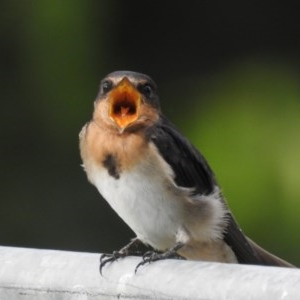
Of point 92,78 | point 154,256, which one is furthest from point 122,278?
point 92,78

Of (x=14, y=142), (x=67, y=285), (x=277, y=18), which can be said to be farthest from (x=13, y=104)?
(x=67, y=285)

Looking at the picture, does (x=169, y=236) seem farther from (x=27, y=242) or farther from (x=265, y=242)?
(x=27, y=242)

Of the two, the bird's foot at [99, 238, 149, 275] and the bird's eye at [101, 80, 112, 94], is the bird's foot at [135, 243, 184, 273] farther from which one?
the bird's eye at [101, 80, 112, 94]

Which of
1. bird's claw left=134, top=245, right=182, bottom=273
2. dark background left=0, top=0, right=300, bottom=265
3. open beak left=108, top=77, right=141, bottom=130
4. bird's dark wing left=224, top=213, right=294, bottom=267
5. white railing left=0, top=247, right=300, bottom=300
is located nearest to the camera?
white railing left=0, top=247, right=300, bottom=300

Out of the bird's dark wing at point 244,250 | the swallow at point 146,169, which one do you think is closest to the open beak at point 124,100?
the swallow at point 146,169

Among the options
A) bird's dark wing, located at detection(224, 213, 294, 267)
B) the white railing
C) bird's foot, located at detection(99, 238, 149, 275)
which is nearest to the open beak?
bird's foot, located at detection(99, 238, 149, 275)

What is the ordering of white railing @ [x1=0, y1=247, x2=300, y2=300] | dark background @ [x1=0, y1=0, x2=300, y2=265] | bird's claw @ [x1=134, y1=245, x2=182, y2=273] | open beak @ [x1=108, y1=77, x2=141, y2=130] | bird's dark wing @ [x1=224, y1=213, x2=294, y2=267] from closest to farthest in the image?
white railing @ [x1=0, y1=247, x2=300, y2=300] < bird's claw @ [x1=134, y1=245, x2=182, y2=273] < open beak @ [x1=108, y1=77, x2=141, y2=130] < bird's dark wing @ [x1=224, y1=213, x2=294, y2=267] < dark background @ [x1=0, y1=0, x2=300, y2=265]

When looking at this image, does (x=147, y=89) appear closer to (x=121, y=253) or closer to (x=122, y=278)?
(x=121, y=253)
